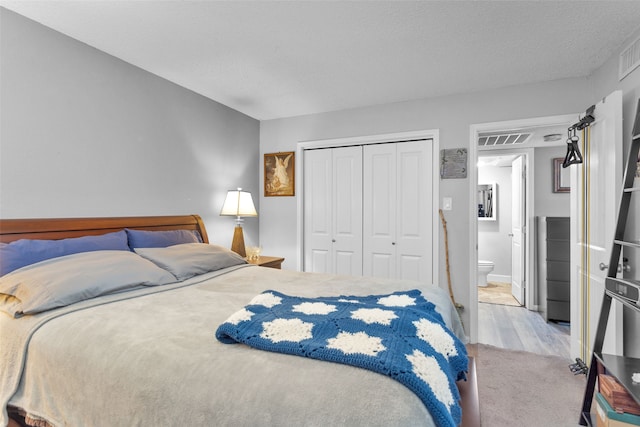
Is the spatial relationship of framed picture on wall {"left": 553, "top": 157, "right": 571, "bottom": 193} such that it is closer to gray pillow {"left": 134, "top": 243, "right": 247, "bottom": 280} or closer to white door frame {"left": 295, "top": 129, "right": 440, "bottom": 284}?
white door frame {"left": 295, "top": 129, "right": 440, "bottom": 284}

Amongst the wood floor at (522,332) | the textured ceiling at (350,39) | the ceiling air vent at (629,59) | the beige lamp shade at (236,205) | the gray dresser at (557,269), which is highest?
the textured ceiling at (350,39)

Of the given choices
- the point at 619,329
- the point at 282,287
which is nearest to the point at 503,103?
the point at 619,329

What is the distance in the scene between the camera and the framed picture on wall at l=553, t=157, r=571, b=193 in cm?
443

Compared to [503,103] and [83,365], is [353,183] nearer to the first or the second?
[503,103]

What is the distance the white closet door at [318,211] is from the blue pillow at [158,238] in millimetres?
1595

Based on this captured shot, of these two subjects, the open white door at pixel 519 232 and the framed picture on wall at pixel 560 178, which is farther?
the open white door at pixel 519 232

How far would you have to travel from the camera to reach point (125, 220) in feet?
8.50

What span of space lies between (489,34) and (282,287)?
2217mm

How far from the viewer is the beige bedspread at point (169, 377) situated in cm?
88

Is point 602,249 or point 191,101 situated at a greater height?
point 191,101

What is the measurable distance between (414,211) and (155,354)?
3.00 metres

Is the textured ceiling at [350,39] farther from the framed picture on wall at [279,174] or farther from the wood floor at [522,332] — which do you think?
→ the wood floor at [522,332]

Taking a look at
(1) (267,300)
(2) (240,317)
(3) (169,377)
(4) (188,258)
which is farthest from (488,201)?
(3) (169,377)

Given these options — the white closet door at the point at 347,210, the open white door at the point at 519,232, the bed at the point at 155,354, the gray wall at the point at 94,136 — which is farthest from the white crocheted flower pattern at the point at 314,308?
the open white door at the point at 519,232
